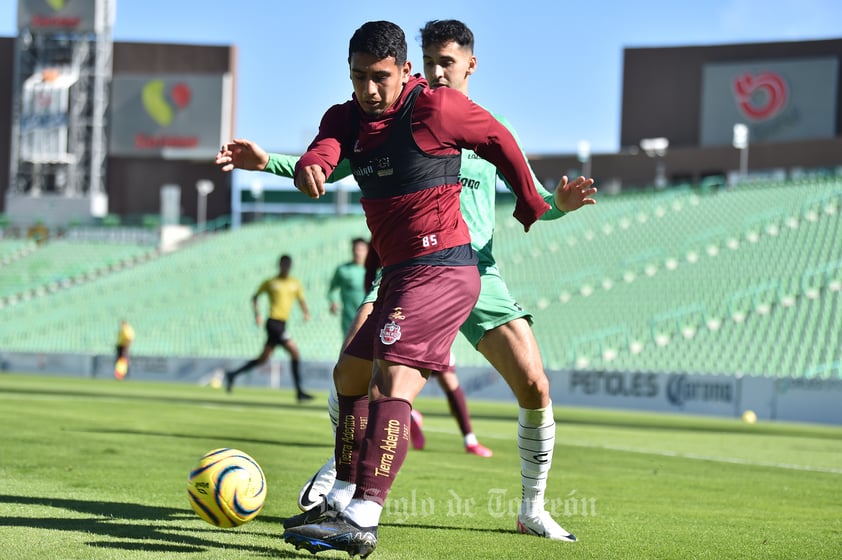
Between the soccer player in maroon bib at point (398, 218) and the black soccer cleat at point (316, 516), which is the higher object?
the soccer player in maroon bib at point (398, 218)

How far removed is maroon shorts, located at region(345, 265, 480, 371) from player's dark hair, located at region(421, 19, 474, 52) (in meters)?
1.80

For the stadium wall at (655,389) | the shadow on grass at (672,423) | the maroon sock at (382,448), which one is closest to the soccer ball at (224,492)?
the maroon sock at (382,448)

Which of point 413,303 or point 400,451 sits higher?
point 413,303

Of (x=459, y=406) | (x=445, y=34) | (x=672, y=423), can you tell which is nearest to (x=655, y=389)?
(x=672, y=423)

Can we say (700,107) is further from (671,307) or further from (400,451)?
(400,451)

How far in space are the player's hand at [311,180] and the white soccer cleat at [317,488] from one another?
172 cm

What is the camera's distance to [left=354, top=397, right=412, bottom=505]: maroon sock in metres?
4.97

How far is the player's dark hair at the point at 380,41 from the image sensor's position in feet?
16.4

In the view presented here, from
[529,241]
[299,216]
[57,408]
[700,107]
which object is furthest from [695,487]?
[299,216]

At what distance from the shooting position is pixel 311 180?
4.93 meters

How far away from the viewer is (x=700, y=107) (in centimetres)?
5612

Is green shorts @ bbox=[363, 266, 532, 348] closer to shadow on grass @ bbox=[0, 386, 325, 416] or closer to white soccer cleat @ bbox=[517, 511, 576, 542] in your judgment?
white soccer cleat @ bbox=[517, 511, 576, 542]

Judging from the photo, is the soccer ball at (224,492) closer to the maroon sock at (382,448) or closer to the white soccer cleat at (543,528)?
the maroon sock at (382,448)

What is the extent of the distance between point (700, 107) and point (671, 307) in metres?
27.8
